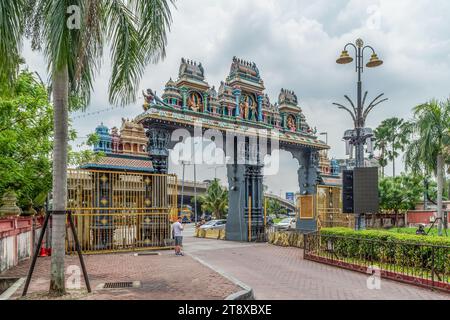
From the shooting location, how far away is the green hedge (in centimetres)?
995

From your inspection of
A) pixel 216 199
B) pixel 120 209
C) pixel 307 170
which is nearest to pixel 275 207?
pixel 216 199

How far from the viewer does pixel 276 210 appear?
75.9 meters

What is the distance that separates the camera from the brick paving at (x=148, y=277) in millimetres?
7711

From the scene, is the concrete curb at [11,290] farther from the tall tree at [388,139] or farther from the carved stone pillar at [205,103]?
the tall tree at [388,139]

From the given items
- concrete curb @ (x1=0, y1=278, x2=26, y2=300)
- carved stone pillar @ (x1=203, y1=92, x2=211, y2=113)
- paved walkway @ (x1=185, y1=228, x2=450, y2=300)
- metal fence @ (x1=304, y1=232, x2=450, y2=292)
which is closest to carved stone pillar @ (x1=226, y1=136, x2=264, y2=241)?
carved stone pillar @ (x1=203, y1=92, x2=211, y2=113)

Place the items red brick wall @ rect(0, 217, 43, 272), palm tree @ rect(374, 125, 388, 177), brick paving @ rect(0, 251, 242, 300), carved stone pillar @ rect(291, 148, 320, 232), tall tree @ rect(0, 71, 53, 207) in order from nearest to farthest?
1. brick paving @ rect(0, 251, 242, 300)
2. red brick wall @ rect(0, 217, 43, 272)
3. tall tree @ rect(0, 71, 53, 207)
4. carved stone pillar @ rect(291, 148, 320, 232)
5. palm tree @ rect(374, 125, 388, 177)

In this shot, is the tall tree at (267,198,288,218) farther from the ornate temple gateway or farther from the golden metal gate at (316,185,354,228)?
the golden metal gate at (316,185,354,228)

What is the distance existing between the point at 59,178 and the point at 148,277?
12.2ft

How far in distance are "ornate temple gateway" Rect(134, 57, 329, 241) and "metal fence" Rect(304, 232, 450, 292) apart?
774 cm

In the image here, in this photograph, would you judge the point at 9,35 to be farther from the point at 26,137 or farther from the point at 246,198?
the point at 246,198

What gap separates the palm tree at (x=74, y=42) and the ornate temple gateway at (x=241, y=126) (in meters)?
9.60

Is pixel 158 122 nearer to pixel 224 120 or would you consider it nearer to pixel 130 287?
pixel 224 120

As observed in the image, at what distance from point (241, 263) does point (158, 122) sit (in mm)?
7842
